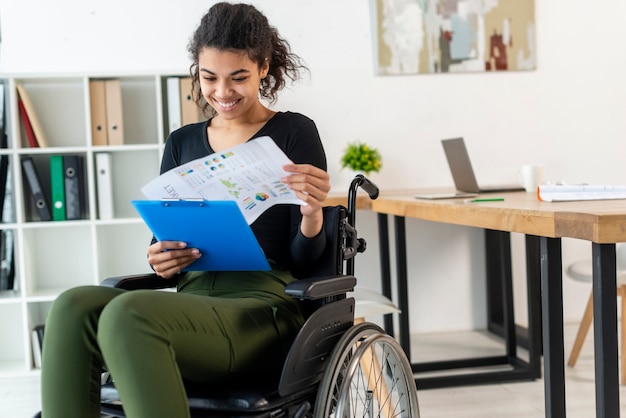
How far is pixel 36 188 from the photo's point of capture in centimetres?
327

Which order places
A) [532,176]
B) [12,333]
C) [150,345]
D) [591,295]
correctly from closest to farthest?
[150,345]
[532,176]
[591,295]
[12,333]

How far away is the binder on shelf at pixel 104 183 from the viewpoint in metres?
3.32

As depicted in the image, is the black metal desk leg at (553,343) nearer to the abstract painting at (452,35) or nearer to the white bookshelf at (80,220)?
the white bookshelf at (80,220)

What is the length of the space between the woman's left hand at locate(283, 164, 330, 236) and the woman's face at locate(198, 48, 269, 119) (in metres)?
0.29

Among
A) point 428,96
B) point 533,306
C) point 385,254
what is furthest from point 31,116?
point 533,306

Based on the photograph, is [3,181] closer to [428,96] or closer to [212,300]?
[428,96]

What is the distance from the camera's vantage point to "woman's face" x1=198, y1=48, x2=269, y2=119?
63.7 inches

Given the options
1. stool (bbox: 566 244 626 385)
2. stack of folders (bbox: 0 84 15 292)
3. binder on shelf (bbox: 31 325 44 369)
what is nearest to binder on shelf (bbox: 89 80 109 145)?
stack of folders (bbox: 0 84 15 292)

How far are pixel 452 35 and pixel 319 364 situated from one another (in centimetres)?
259

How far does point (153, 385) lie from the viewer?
48.2 inches

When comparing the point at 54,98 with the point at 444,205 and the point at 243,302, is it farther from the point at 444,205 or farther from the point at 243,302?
the point at 243,302

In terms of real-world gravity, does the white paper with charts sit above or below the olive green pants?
above

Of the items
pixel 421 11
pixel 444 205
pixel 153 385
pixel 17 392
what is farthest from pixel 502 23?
pixel 153 385

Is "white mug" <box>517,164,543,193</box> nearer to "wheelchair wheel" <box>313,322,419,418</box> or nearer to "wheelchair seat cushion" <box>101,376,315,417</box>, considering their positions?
"wheelchair wheel" <box>313,322,419,418</box>
